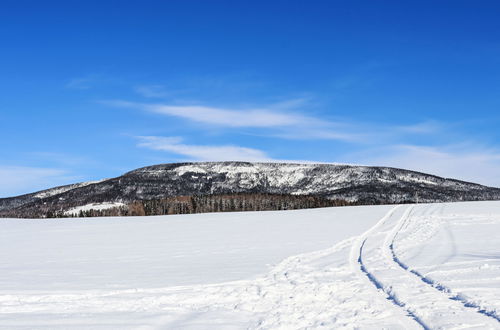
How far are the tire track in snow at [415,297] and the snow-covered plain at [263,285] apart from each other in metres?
0.02

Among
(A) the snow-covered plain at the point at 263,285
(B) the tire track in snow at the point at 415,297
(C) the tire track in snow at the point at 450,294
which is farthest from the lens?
(A) the snow-covered plain at the point at 263,285

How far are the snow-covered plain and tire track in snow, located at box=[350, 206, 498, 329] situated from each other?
23 millimetres

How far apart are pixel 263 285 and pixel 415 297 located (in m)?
3.68

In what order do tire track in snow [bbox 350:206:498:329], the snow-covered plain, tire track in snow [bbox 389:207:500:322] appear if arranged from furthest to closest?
the snow-covered plain, tire track in snow [bbox 389:207:500:322], tire track in snow [bbox 350:206:498:329]

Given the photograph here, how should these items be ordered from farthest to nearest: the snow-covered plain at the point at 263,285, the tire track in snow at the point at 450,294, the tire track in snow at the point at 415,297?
the snow-covered plain at the point at 263,285, the tire track in snow at the point at 450,294, the tire track in snow at the point at 415,297

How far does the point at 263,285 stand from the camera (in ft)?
36.6

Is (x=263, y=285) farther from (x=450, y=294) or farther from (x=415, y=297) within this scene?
(x=450, y=294)

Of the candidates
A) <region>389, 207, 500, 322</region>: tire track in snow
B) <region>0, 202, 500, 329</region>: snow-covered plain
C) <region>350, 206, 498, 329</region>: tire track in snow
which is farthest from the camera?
<region>0, 202, 500, 329</region>: snow-covered plain

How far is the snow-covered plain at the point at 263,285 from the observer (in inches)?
312

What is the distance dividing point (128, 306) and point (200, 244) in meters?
12.5

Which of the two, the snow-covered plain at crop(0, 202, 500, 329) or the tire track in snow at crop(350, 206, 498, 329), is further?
the snow-covered plain at crop(0, 202, 500, 329)

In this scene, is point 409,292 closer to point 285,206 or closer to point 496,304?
point 496,304

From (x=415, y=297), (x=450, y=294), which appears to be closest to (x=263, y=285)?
(x=415, y=297)

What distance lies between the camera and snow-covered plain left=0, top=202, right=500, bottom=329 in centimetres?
793
